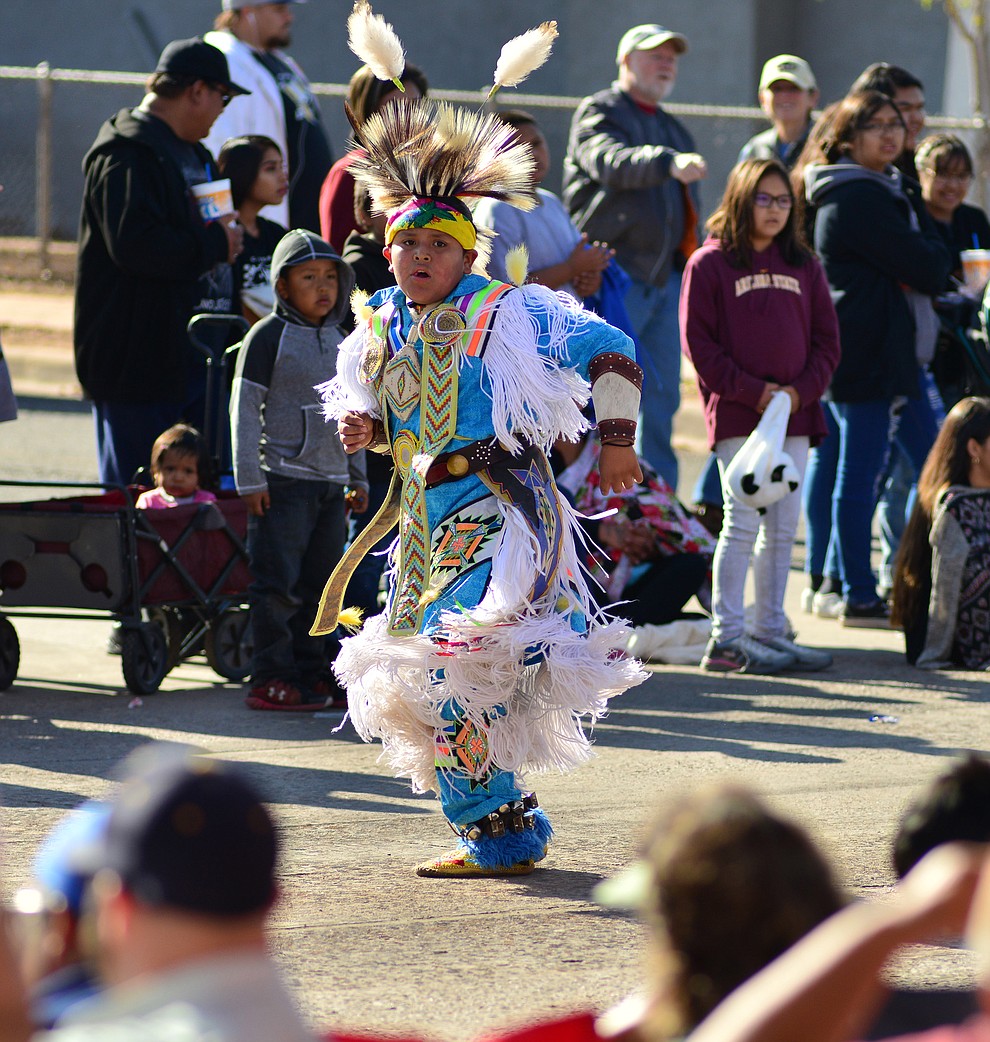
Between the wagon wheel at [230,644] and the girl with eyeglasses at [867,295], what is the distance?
9.33 feet

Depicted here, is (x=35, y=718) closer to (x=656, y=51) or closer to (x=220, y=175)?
(x=220, y=175)

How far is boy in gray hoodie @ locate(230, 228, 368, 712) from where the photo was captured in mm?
6961

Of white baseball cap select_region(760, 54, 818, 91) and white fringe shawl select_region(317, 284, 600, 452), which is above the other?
white baseball cap select_region(760, 54, 818, 91)

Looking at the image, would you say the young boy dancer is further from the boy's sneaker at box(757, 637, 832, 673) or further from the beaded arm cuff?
the boy's sneaker at box(757, 637, 832, 673)

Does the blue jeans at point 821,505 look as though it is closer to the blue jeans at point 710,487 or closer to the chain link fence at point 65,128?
the blue jeans at point 710,487

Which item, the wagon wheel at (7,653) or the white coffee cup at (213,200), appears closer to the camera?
the wagon wheel at (7,653)

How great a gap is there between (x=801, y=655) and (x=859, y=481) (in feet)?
3.90

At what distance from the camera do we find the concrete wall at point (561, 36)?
20.4m

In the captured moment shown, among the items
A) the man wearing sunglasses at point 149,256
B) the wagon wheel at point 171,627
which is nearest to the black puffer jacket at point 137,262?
the man wearing sunglasses at point 149,256

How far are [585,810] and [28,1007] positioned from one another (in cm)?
371

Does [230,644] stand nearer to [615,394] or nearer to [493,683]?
[493,683]

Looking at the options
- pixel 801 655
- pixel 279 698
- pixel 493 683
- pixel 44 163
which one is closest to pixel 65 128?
pixel 44 163

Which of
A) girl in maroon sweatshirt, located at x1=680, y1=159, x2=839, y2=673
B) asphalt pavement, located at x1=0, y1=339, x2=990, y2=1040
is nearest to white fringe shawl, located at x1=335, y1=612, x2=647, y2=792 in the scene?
asphalt pavement, located at x1=0, y1=339, x2=990, y2=1040

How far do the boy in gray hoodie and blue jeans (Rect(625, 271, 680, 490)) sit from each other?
2.69 m
